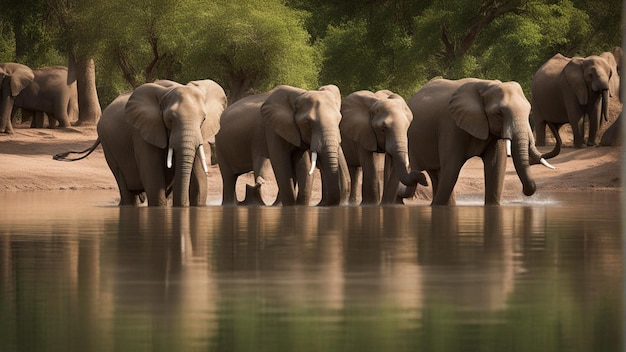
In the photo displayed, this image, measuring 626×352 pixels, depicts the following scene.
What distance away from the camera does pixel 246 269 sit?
35.4 ft

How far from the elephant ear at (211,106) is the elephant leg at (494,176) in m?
4.08

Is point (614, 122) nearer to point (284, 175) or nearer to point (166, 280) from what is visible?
point (284, 175)

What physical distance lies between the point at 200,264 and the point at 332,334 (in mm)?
4236

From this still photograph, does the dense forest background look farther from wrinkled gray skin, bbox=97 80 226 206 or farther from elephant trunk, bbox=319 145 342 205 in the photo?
elephant trunk, bbox=319 145 342 205

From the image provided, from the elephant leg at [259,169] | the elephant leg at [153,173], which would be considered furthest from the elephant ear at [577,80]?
the elephant leg at [153,173]

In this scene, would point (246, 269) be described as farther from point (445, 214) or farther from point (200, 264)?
point (445, 214)

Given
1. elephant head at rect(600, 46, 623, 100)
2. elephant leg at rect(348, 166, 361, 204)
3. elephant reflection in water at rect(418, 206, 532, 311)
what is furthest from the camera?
elephant head at rect(600, 46, 623, 100)

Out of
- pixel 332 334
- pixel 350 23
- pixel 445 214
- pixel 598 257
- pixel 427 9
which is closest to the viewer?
pixel 332 334

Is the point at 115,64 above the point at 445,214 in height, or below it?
above

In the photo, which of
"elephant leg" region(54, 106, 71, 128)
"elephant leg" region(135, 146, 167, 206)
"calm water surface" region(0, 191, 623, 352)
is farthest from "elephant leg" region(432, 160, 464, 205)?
"elephant leg" region(54, 106, 71, 128)

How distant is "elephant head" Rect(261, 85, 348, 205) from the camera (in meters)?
23.8

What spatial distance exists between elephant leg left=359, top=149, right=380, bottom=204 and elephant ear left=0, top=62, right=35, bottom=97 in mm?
24780

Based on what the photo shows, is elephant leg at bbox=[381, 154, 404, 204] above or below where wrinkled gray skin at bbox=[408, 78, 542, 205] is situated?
below

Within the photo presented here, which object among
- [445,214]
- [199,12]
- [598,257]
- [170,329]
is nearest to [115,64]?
[199,12]
